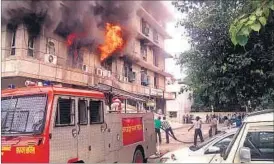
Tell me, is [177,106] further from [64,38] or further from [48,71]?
[48,71]

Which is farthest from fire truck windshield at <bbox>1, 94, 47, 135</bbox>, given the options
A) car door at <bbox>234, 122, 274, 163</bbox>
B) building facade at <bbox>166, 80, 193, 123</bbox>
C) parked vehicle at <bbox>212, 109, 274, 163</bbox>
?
building facade at <bbox>166, 80, 193, 123</bbox>

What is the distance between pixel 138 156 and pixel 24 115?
12.3 feet

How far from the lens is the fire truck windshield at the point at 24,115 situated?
5508 mm

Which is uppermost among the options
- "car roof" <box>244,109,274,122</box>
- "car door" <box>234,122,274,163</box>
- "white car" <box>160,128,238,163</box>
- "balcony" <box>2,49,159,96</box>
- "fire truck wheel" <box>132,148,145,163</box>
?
"balcony" <box>2,49,159,96</box>

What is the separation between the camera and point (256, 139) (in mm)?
4098

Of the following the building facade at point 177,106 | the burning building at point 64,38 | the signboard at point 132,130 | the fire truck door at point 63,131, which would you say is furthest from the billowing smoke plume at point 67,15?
the building facade at point 177,106

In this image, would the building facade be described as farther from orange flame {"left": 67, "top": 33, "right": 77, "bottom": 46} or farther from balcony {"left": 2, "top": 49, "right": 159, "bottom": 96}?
orange flame {"left": 67, "top": 33, "right": 77, "bottom": 46}

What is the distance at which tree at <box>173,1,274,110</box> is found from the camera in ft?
29.0

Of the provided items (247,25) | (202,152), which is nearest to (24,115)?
(202,152)

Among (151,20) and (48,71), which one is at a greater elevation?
(48,71)

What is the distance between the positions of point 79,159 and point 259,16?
13.1 feet

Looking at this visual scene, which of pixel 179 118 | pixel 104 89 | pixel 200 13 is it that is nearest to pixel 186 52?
pixel 200 13

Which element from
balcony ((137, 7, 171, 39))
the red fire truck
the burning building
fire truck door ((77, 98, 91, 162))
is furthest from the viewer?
the burning building

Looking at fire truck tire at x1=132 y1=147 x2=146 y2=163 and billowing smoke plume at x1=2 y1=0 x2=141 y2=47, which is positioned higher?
billowing smoke plume at x1=2 y1=0 x2=141 y2=47
